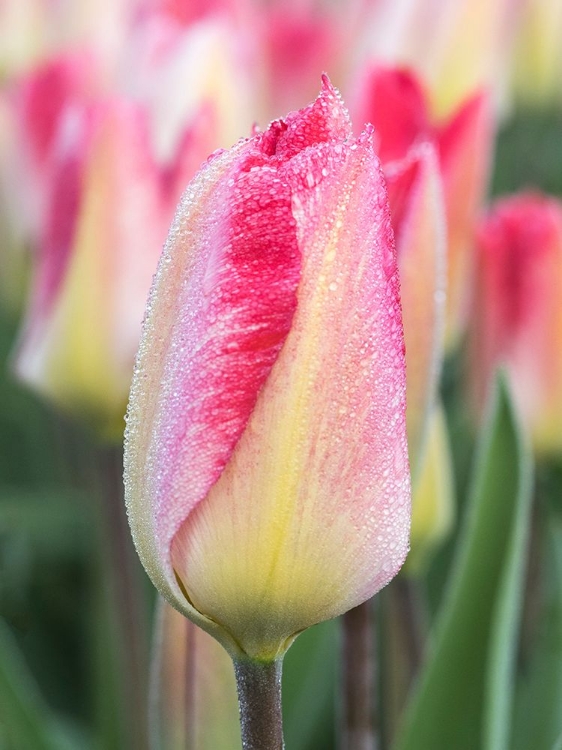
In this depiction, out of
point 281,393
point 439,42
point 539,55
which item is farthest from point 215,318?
point 539,55

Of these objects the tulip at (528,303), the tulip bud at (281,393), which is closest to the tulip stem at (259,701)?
the tulip bud at (281,393)

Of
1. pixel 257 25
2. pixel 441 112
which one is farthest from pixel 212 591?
pixel 257 25

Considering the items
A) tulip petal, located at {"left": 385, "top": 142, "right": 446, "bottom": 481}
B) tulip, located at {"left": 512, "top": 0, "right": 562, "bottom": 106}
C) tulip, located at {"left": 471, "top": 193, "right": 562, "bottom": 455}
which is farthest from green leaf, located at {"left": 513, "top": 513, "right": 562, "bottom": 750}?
tulip, located at {"left": 512, "top": 0, "right": 562, "bottom": 106}

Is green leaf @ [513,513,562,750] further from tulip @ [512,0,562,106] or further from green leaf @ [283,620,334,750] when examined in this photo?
tulip @ [512,0,562,106]

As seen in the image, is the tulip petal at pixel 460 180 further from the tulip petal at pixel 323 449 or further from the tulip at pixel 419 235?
the tulip petal at pixel 323 449

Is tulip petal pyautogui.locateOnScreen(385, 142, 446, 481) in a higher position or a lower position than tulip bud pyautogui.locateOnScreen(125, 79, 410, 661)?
higher

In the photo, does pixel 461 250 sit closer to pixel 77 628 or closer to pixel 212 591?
Result: pixel 212 591
